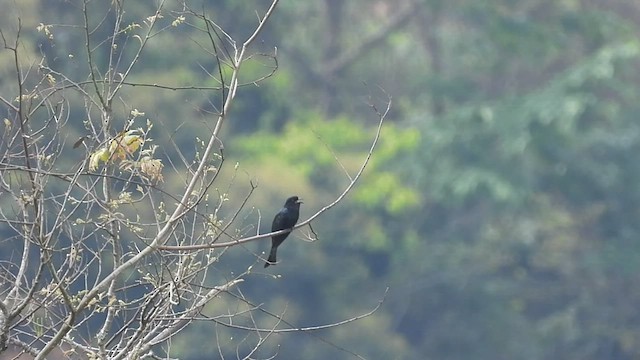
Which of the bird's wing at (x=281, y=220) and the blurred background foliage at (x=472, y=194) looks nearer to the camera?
Answer: the bird's wing at (x=281, y=220)

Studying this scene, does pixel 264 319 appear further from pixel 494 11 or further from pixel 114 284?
pixel 114 284

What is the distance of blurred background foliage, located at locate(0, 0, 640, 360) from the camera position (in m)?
20.3

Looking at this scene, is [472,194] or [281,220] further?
[472,194]

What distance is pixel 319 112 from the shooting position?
76.7 ft

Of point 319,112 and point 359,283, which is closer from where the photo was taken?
point 359,283

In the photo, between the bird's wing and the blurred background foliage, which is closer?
the bird's wing

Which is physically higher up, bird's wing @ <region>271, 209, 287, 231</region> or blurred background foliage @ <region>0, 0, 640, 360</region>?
blurred background foliage @ <region>0, 0, 640, 360</region>

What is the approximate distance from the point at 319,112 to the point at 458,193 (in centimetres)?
320

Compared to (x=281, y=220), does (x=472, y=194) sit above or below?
above

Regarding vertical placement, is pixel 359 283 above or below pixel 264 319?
above

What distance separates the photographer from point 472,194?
69.7 ft

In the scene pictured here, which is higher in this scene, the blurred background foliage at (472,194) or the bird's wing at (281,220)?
the blurred background foliage at (472,194)

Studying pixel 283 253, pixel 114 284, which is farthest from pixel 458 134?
pixel 114 284

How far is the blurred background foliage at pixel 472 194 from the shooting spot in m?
20.3
